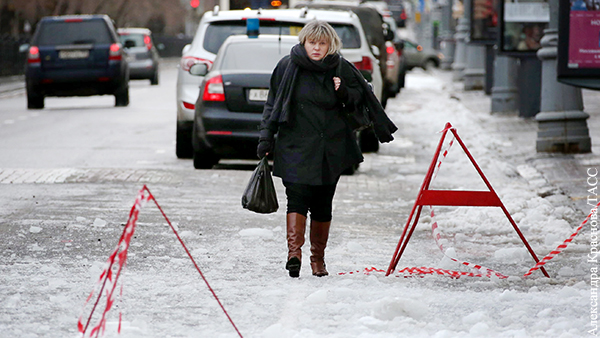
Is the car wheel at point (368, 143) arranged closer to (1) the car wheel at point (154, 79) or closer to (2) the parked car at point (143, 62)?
(2) the parked car at point (143, 62)

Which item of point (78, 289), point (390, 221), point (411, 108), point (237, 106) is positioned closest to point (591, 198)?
point (390, 221)

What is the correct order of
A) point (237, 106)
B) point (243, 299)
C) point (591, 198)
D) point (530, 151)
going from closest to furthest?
point (243, 299), point (591, 198), point (237, 106), point (530, 151)

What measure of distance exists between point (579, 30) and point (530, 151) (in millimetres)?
2696

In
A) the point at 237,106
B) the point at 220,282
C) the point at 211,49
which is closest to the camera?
the point at 220,282

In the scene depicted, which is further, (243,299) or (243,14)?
(243,14)

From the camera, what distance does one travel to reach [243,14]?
44.3ft

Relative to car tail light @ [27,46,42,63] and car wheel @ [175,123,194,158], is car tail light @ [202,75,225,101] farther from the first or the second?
car tail light @ [27,46,42,63]

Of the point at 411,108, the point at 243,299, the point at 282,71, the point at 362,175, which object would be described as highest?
the point at 282,71

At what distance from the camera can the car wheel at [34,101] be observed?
73.5 ft

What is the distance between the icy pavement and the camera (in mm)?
5352

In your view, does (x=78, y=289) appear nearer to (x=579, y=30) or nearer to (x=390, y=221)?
(x=390, y=221)

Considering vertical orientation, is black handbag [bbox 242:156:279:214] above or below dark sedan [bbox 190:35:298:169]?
above

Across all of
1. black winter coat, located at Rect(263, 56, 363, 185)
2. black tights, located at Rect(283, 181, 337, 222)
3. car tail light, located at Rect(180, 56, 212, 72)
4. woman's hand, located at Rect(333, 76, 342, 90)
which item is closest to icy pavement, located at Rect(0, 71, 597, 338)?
black tights, located at Rect(283, 181, 337, 222)

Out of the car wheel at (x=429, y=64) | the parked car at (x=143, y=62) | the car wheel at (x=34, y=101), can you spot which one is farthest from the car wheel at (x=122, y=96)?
the car wheel at (x=429, y=64)
